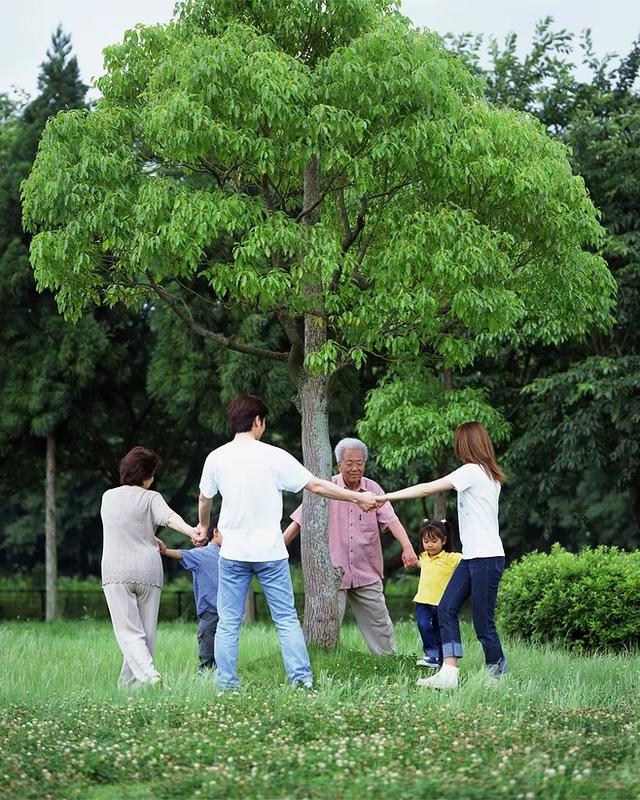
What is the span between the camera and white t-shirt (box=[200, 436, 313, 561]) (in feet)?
25.0

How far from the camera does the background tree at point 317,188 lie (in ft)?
30.7

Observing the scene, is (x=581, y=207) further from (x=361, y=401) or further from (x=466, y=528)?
(x=361, y=401)

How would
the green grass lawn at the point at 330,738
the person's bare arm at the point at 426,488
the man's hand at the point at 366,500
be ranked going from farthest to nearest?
the man's hand at the point at 366,500, the person's bare arm at the point at 426,488, the green grass lawn at the point at 330,738

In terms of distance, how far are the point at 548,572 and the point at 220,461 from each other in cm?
583

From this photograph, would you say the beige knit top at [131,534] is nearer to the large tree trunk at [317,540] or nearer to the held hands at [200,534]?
the held hands at [200,534]

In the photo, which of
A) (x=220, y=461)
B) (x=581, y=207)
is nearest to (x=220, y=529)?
(x=220, y=461)

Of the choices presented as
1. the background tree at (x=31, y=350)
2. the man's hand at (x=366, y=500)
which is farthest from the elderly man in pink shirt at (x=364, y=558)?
the background tree at (x=31, y=350)

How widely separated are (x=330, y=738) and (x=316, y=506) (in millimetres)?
4054

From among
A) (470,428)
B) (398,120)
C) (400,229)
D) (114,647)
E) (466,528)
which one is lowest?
(114,647)

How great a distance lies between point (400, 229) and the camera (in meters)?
9.97

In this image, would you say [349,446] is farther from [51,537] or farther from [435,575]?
[51,537]

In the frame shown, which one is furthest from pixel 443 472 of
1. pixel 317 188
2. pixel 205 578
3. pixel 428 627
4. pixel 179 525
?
pixel 179 525

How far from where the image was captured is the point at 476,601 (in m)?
8.13

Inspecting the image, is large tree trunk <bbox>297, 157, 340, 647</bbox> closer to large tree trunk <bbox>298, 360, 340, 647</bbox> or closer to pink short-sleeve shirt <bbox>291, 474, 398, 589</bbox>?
large tree trunk <bbox>298, 360, 340, 647</bbox>
